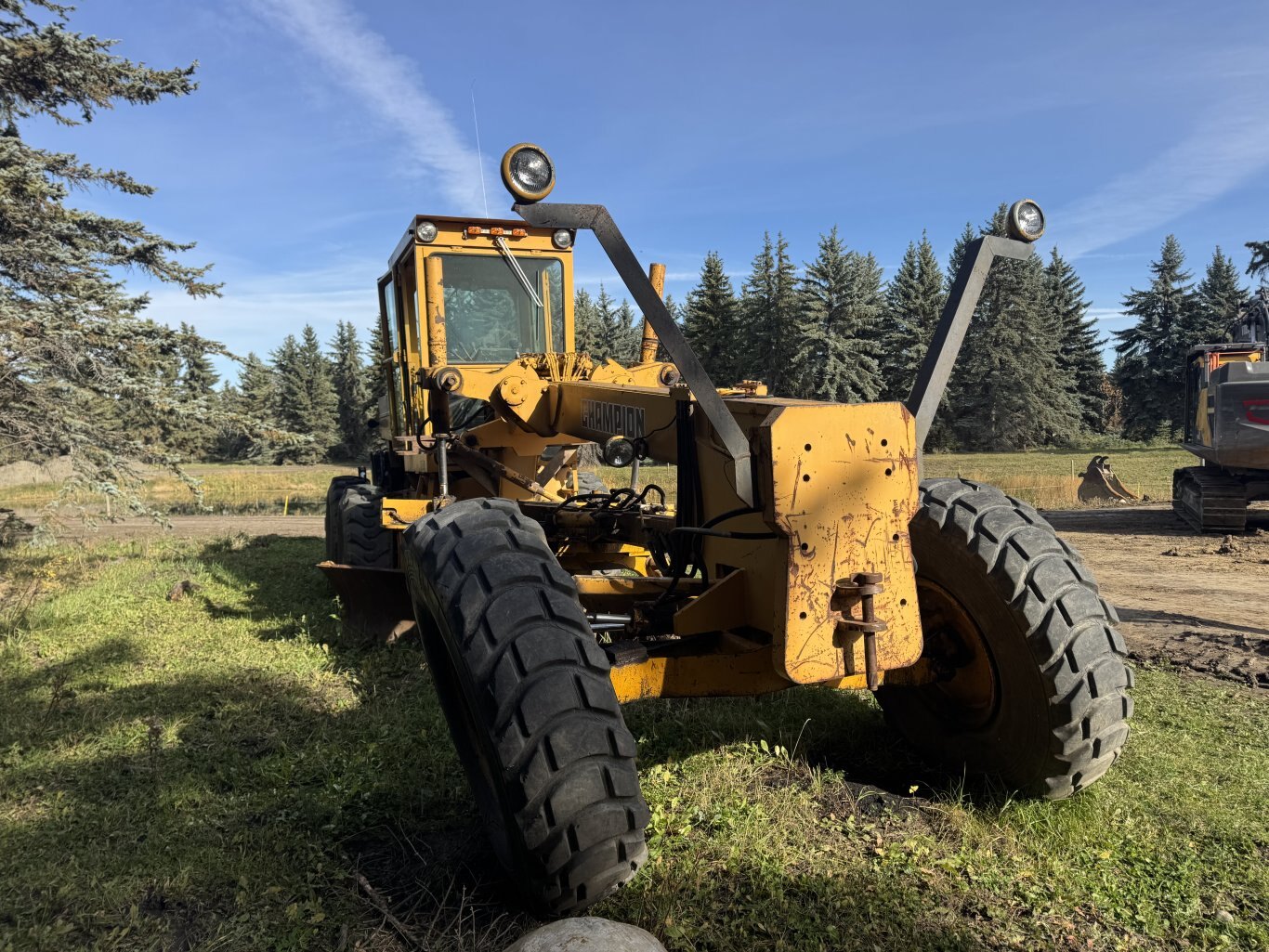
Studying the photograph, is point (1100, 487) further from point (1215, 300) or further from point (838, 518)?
point (1215, 300)

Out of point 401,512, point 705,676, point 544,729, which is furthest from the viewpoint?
point 401,512

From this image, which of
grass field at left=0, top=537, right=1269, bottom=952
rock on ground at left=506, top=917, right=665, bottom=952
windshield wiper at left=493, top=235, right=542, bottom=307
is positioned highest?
windshield wiper at left=493, top=235, right=542, bottom=307

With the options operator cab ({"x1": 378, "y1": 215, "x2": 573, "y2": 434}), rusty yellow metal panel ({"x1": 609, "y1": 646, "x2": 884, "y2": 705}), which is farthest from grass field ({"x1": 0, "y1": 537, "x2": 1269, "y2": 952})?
operator cab ({"x1": 378, "y1": 215, "x2": 573, "y2": 434})

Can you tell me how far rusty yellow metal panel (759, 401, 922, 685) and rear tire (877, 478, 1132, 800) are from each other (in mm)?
596

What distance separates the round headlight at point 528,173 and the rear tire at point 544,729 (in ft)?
4.10

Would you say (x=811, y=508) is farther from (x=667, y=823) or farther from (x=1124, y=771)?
(x=1124, y=771)

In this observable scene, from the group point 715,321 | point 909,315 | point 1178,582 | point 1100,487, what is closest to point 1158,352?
point 909,315

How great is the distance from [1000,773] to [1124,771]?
0.83 metres

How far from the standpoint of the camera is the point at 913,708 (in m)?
4.16

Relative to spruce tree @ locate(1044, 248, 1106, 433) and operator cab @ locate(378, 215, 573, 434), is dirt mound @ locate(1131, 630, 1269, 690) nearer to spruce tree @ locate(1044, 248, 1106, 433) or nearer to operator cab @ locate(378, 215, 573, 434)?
operator cab @ locate(378, 215, 573, 434)

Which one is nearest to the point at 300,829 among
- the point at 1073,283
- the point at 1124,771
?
→ the point at 1124,771

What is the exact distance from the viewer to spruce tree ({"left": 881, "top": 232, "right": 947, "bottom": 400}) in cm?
4225

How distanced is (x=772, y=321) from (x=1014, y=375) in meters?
12.7

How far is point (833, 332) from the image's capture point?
39938mm
